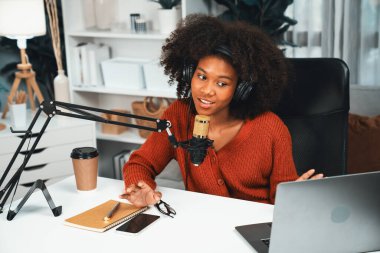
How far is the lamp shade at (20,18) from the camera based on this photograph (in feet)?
8.98

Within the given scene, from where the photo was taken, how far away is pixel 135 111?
320 centimetres

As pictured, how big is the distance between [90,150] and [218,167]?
404 mm

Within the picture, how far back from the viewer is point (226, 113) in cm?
182

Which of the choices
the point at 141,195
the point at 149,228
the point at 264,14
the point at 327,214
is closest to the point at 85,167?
the point at 141,195

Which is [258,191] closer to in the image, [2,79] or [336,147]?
[336,147]

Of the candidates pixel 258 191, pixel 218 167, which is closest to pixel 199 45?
pixel 218 167

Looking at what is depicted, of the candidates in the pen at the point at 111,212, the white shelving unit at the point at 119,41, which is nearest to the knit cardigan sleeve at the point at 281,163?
the pen at the point at 111,212

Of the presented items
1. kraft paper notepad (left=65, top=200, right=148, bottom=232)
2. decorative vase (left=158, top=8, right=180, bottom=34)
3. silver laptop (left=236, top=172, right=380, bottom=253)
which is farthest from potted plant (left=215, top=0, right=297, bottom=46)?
silver laptop (left=236, top=172, right=380, bottom=253)

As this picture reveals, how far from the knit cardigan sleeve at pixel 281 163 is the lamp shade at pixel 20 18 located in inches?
62.5

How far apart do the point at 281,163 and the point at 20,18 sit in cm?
167

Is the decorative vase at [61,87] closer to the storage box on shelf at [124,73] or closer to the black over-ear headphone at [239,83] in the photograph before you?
the storage box on shelf at [124,73]

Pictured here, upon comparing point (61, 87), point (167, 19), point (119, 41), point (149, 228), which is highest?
point (167, 19)

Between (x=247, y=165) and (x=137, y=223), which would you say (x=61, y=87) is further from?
(x=137, y=223)

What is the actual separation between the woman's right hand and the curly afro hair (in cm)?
40
